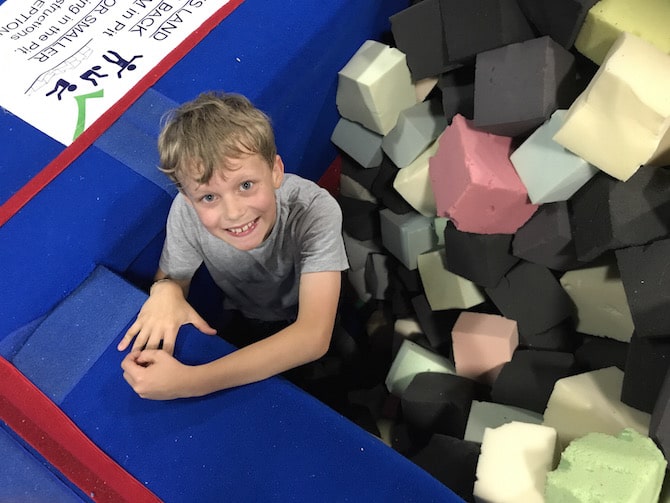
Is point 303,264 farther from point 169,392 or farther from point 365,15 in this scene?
point 365,15

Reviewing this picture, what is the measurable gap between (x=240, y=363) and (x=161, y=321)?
5.0 inches

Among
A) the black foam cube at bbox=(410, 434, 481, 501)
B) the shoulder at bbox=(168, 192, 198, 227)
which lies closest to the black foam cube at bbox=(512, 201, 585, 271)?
the black foam cube at bbox=(410, 434, 481, 501)

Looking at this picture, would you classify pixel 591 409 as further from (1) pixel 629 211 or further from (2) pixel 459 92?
(2) pixel 459 92

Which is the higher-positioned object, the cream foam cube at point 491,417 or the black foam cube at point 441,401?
the cream foam cube at point 491,417

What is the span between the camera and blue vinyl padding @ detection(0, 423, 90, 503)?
0.79 m

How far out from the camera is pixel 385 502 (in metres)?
0.71

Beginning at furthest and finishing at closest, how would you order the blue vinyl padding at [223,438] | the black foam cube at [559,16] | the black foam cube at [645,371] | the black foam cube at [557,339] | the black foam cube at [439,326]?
the black foam cube at [439,326], the black foam cube at [557,339], the black foam cube at [559,16], the black foam cube at [645,371], the blue vinyl padding at [223,438]

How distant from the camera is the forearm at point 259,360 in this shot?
2.56 feet

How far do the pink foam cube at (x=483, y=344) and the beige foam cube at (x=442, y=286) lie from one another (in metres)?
0.04

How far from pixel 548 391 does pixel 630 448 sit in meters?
0.32

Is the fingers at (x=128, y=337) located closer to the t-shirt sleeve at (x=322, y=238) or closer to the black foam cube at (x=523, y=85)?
the t-shirt sleeve at (x=322, y=238)

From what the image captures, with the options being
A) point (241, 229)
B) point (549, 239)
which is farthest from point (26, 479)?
point (549, 239)

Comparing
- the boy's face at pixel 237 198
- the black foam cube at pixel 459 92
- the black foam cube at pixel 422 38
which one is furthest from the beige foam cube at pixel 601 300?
the boy's face at pixel 237 198

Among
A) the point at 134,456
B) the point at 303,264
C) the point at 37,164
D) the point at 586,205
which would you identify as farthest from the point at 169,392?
the point at 586,205
